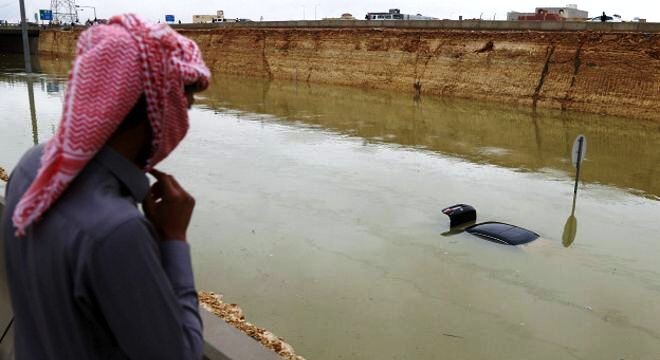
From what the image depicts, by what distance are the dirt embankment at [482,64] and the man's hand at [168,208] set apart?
2360 cm

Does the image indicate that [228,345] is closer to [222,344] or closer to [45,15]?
[222,344]

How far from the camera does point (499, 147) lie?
16.2 m

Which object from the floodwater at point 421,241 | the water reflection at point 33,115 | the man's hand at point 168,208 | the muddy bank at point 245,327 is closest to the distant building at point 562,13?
the floodwater at point 421,241

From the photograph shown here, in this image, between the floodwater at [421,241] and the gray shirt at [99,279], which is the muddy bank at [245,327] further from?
the gray shirt at [99,279]

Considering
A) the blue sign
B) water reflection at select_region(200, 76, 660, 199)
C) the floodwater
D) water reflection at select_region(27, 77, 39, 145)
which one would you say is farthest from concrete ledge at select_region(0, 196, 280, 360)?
the blue sign

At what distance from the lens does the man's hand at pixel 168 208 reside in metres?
1.36

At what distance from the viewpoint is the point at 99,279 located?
1.10 meters

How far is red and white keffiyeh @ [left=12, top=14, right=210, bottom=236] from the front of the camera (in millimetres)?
1161

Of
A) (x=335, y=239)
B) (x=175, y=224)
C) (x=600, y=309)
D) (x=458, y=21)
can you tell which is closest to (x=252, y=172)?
(x=335, y=239)

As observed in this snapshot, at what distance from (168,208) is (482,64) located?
93.1 ft

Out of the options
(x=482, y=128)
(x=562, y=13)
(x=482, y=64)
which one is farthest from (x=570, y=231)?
(x=562, y=13)

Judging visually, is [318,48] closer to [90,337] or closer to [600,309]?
[600,309]

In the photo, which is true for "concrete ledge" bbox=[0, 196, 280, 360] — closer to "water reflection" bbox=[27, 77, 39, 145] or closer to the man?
the man

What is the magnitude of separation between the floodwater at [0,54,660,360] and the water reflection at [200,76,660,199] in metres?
0.13
